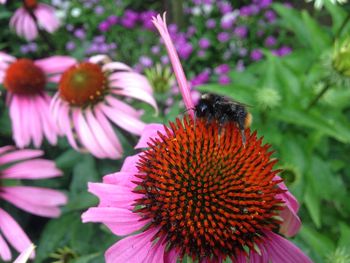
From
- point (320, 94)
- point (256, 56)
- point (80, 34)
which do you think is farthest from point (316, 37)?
point (80, 34)

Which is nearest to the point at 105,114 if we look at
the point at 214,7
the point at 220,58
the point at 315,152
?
the point at 315,152

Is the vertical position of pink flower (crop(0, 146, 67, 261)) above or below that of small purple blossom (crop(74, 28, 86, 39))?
below

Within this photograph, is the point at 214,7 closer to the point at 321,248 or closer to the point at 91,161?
the point at 91,161

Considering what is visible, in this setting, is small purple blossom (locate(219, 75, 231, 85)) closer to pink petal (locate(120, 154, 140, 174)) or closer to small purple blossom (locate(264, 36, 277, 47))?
small purple blossom (locate(264, 36, 277, 47))

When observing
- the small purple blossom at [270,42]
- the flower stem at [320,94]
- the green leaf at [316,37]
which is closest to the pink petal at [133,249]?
the flower stem at [320,94]

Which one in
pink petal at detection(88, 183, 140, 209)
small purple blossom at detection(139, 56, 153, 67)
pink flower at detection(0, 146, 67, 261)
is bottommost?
pink flower at detection(0, 146, 67, 261)

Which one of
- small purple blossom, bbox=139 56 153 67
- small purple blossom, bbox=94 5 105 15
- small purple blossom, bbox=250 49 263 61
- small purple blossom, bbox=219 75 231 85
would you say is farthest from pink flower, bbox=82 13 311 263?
small purple blossom, bbox=94 5 105 15
